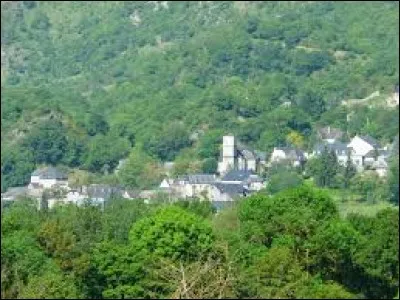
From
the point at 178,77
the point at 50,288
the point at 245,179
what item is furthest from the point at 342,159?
the point at 50,288

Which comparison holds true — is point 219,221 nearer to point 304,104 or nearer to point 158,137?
point 158,137

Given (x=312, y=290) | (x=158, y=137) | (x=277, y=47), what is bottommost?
(x=312, y=290)

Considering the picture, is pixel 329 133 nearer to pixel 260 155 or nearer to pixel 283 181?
pixel 260 155

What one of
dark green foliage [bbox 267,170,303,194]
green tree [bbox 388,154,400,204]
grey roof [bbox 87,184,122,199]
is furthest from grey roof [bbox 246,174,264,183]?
grey roof [bbox 87,184,122,199]

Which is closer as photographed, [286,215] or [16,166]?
[286,215]

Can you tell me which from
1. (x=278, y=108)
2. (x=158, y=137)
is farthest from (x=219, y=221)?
(x=278, y=108)

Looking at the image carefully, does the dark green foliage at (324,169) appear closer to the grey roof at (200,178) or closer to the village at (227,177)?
the village at (227,177)
